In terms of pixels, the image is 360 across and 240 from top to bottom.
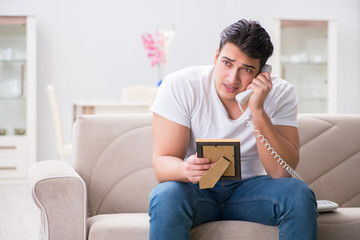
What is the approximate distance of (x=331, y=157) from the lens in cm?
238

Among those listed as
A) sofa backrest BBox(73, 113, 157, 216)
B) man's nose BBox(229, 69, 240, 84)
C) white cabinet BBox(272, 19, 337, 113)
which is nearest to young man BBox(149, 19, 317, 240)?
man's nose BBox(229, 69, 240, 84)

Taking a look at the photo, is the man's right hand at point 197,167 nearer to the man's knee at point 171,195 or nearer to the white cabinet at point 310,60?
the man's knee at point 171,195

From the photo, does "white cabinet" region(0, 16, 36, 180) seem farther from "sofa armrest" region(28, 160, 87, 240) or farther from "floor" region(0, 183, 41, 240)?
"sofa armrest" region(28, 160, 87, 240)

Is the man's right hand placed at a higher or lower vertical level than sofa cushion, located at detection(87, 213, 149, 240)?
higher

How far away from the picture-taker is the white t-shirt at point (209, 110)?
6.25 ft

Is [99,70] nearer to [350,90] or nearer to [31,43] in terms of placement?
[31,43]

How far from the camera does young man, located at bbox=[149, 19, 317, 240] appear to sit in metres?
1.68

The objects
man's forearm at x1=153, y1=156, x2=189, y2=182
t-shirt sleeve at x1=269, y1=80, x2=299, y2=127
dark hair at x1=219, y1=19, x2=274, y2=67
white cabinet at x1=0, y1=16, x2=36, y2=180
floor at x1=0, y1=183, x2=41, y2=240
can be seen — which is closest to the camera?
man's forearm at x1=153, y1=156, x2=189, y2=182

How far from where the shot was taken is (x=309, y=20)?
5789mm

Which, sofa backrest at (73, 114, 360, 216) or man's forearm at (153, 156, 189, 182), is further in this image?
sofa backrest at (73, 114, 360, 216)

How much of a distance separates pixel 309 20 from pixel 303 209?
4472 mm

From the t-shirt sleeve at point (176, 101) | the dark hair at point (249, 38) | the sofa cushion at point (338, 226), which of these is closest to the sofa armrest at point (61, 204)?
the t-shirt sleeve at point (176, 101)

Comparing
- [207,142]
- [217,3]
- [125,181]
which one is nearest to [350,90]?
[217,3]

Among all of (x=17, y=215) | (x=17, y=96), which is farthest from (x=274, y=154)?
(x=17, y=96)
